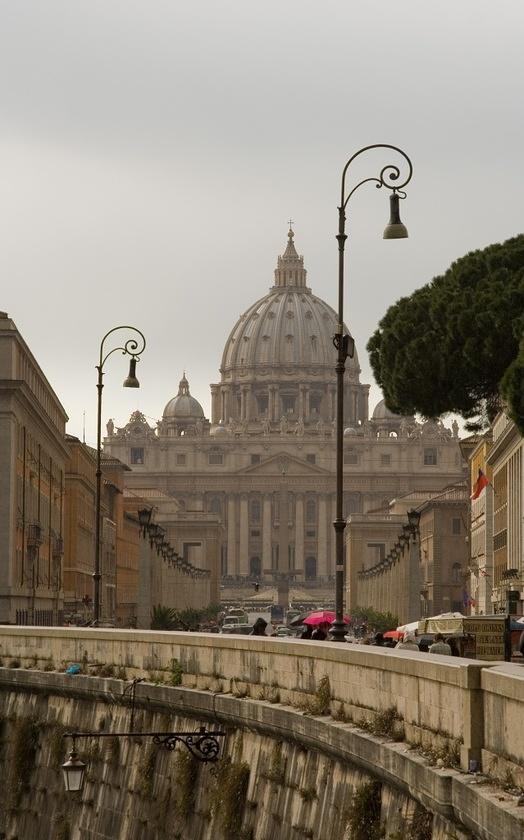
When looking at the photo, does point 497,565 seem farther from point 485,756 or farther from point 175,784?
point 485,756

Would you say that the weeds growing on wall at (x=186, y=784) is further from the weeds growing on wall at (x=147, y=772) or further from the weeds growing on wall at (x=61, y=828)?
the weeds growing on wall at (x=61, y=828)

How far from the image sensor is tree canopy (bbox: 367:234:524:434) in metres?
32.3

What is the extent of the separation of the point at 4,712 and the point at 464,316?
919 centimetres

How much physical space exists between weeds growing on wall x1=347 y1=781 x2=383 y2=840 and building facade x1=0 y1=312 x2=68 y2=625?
4151 centimetres

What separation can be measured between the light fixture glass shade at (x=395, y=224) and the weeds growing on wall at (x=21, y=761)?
850 centimetres

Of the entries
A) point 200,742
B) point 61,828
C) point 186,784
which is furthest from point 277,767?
point 61,828

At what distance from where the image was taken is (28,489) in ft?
218

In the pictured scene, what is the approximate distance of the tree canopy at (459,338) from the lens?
32344mm

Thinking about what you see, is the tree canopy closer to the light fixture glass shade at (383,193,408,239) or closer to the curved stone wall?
the light fixture glass shade at (383,193,408,239)

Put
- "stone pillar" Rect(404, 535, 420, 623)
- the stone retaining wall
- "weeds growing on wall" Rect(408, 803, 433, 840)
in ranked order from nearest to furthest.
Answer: the stone retaining wall < "weeds growing on wall" Rect(408, 803, 433, 840) < "stone pillar" Rect(404, 535, 420, 623)

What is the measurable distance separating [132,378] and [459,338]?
13.0 meters

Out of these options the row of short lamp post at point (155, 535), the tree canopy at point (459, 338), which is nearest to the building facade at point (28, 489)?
the row of short lamp post at point (155, 535)

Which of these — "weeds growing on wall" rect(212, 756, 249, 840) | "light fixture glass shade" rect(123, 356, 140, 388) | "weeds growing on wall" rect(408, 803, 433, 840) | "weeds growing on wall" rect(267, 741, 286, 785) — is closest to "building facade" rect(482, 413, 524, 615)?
"light fixture glass shade" rect(123, 356, 140, 388)

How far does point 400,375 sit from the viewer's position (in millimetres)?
33938
